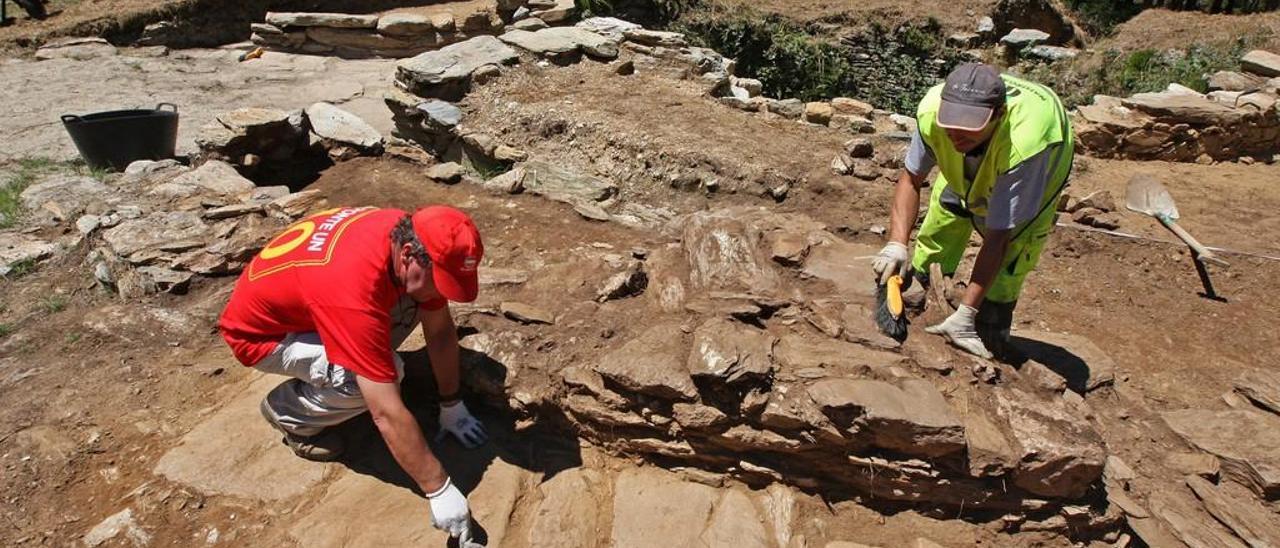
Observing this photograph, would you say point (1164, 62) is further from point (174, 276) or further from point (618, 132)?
point (174, 276)

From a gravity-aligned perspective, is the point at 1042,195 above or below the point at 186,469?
above

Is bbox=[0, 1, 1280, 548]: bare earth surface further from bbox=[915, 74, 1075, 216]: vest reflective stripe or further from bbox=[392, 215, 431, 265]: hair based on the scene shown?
bbox=[392, 215, 431, 265]: hair

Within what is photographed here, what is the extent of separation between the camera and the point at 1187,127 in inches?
266

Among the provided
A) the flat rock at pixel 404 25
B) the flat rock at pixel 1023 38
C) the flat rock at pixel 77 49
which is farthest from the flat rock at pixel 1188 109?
the flat rock at pixel 77 49

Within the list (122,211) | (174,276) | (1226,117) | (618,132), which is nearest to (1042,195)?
(618,132)

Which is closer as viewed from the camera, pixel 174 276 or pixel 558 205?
pixel 174 276

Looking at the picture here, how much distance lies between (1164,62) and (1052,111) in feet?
23.8

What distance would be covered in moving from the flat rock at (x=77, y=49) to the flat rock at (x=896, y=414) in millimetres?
10271

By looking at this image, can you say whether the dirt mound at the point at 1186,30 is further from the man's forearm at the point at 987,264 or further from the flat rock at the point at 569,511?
the flat rock at the point at 569,511

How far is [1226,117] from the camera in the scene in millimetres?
6641

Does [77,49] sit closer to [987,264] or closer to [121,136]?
[121,136]

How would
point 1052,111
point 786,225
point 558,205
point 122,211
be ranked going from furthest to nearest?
1. point 558,205
2. point 122,211
3. point 786,225
4. point 1052,111

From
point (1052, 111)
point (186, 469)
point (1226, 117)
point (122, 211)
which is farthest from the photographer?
point (1226, 117)

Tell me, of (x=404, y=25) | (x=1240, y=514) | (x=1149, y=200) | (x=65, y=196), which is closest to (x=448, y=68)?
(x=65, y=196)
